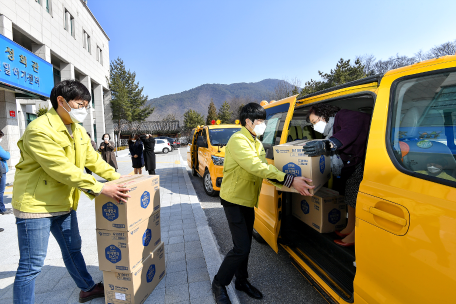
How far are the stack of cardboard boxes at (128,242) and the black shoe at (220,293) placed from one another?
2.15ft

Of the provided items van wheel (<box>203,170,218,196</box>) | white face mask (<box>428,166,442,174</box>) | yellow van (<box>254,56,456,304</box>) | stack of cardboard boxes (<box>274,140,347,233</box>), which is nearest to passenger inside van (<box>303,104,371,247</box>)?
stack of cardboard boxes (<box>274,140,347,233</box>)

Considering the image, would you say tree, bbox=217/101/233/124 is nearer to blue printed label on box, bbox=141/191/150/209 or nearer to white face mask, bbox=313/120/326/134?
white face mask, bbox=313/120/326/134

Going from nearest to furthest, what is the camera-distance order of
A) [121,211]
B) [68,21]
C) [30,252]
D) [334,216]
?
[30,252], [121,211], [334,216], [68,21]

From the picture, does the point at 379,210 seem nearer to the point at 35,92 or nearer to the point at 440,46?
the point at 35,92

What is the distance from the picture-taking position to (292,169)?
214 centimetres

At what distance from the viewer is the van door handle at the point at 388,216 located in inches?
51.4

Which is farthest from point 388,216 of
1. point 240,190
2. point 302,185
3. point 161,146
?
point 161,146

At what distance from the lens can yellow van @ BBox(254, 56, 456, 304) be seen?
1.17m

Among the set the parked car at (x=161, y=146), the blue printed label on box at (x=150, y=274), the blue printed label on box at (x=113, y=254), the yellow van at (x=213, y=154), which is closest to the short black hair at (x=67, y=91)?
the blue printed label on box at (x=113, y=254)

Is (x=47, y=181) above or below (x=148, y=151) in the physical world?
above

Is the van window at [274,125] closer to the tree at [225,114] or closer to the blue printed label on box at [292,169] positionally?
the blue printed label on box at [292,169]

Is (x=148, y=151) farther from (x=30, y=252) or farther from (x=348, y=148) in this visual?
(x=348, y=148)

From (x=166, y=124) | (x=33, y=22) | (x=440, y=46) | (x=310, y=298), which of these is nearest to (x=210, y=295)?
(x=310, y=298)

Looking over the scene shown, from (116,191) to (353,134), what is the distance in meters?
2.09
